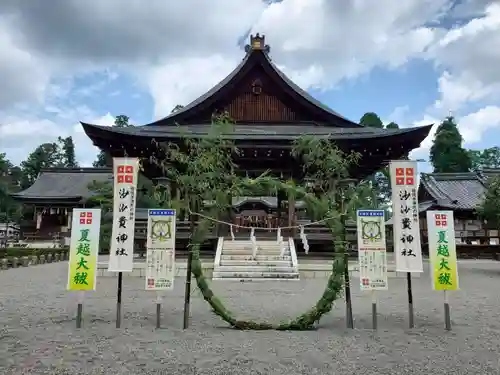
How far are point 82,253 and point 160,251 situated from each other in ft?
3.92

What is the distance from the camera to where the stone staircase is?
1301 centimetres

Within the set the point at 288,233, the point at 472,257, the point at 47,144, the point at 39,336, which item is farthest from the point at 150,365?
the point at 47,144

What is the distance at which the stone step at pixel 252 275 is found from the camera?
1288 cm

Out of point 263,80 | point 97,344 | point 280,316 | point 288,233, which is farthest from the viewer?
point 263,80

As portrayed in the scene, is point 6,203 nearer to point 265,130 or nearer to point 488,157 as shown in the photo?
point 265,130

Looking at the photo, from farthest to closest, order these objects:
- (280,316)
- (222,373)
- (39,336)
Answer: (280,316), (39,336), (222,373)

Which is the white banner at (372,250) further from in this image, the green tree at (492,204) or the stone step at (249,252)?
the green tree at (492,204)

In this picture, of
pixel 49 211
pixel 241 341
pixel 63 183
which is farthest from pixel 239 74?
pixel 63 183

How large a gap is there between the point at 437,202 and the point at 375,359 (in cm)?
2815

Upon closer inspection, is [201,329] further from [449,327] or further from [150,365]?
[449,327]

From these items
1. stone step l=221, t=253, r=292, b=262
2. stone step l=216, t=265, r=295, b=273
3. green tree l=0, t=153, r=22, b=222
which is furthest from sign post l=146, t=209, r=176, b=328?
green tree l=0, t=153, r=22, b=222

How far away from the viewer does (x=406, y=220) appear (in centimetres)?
673

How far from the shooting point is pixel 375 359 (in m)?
4.94

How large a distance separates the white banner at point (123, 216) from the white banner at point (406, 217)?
417 centimetres
